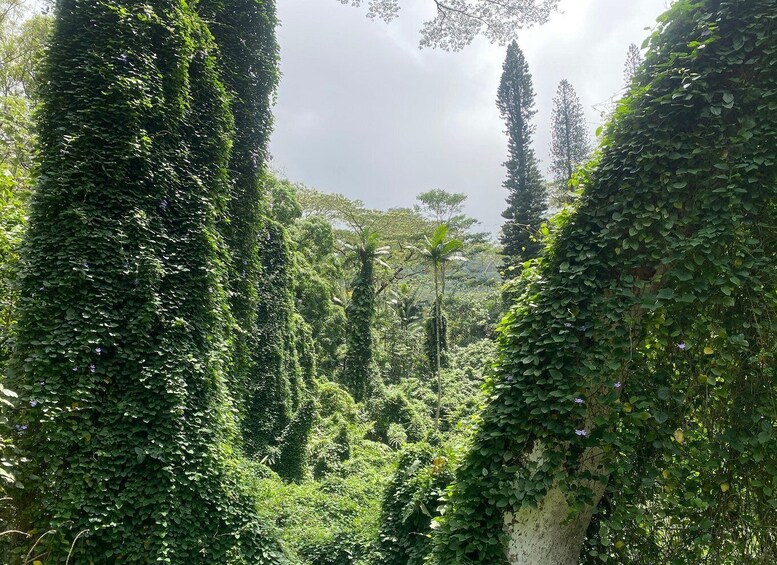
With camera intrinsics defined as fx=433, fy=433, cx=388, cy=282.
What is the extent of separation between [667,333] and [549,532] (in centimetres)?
142

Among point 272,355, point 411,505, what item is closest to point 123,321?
point 411,505

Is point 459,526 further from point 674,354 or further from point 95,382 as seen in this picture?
point 95,382

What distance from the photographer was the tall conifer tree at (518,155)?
22.2 m

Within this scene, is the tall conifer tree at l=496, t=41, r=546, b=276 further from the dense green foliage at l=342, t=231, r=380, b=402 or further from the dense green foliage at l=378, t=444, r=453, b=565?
the dense green foliage at l=378, t=444, r=453, b=565

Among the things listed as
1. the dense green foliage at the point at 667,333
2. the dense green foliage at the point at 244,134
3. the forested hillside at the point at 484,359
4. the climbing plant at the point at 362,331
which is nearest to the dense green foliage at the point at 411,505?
the forested hillside at the point at 484,359

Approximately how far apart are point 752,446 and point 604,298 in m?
1.00

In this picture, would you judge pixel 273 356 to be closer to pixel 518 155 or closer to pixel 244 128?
pixel 244 128

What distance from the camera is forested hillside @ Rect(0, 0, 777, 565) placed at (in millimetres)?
2348

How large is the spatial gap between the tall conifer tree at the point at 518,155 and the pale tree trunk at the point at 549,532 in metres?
19.6

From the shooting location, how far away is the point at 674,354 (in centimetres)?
255

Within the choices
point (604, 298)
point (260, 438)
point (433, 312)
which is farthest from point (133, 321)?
point (433, 312)

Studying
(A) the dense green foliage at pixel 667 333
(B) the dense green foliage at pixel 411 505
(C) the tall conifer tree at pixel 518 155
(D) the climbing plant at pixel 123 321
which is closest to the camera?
(A) the dense green foliage at pixel 667 333

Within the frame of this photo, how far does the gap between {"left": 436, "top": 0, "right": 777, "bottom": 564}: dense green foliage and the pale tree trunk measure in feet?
0.38

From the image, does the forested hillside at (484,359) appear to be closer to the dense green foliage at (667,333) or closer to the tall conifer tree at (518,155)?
the dense green foliage at (667,333)
